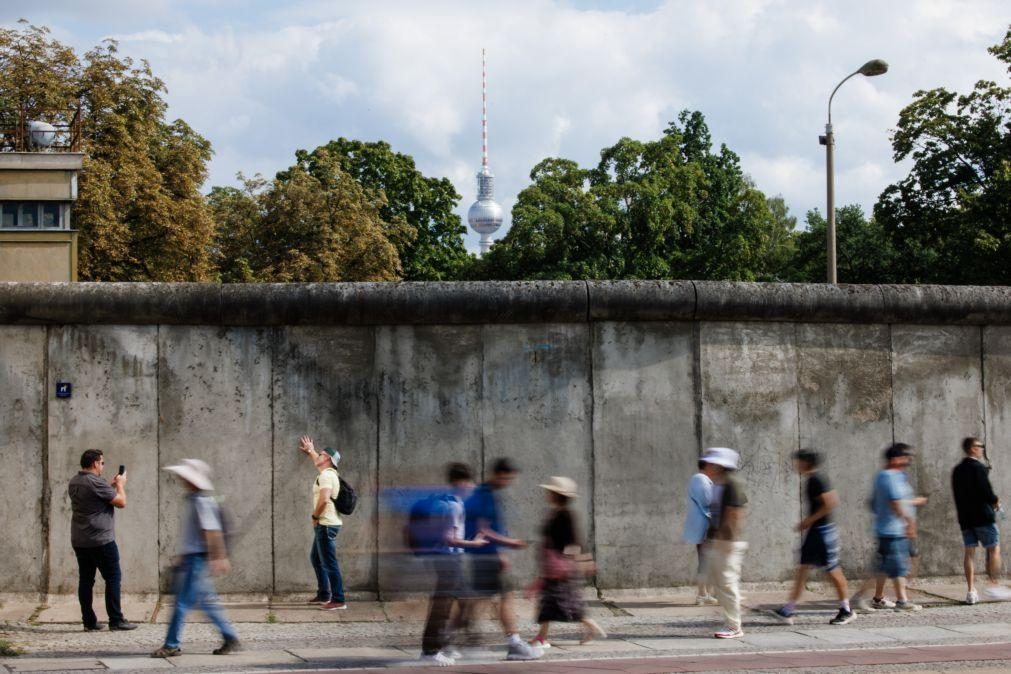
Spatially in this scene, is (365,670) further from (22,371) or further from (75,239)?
(75,239)

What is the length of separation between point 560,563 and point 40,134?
28.3m

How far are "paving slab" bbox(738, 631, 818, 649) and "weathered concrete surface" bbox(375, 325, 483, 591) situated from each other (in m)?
3.22

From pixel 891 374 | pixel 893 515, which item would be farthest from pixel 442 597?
pixel 891 374

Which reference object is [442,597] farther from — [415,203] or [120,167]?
[415,203]

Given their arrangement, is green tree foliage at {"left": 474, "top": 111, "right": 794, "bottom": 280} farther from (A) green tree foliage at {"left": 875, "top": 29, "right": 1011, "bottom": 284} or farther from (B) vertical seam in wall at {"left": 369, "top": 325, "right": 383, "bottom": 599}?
(B) vertical seam in wall at {"left": 369, "top": 325, "right": 383, "bottom": 599}

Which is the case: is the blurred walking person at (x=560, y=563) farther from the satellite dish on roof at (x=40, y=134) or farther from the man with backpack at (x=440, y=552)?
the satellite dish on roof at (x=40, y=134)

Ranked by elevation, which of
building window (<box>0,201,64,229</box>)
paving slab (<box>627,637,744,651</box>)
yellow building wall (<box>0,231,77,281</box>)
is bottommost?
paving slab (<box>627,637,744,651</box>)

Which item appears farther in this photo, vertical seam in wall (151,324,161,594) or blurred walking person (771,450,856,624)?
vertical seam in wall (151,324,161,594)

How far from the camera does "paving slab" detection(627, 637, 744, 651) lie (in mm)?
9617

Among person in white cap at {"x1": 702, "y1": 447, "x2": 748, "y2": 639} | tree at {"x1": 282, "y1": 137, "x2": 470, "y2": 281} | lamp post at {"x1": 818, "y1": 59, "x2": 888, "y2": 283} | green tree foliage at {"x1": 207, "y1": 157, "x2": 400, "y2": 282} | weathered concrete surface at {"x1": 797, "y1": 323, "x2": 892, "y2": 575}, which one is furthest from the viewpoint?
tree at {"x1": 282, "y1": 137, "x2": 470, "y2": 281}

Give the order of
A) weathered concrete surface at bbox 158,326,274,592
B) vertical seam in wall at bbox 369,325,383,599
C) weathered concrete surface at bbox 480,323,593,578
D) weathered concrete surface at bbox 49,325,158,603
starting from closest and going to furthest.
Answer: weathered concrete surface at bbox 49,325,158,603
weathered concrete surface at bbox 158,326,274,592
vertical seam in wall at bbox 369,325,383,599
weathered concrete surface at bbox 480,323,593,578

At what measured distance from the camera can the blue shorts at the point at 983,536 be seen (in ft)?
37.9

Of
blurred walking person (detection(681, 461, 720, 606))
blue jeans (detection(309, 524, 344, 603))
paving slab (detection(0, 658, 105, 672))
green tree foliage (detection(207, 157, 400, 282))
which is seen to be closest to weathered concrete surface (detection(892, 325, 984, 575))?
blurred walking person (detection(681, 461, 720, 606))

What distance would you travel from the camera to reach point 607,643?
32.3 feet
